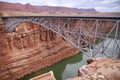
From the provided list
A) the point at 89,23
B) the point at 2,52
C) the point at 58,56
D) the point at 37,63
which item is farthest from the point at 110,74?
the point at 89,23

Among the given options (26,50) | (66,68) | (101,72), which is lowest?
(66,68)

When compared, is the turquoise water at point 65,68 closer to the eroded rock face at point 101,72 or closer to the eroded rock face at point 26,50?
the eroded rock face at point 26,50

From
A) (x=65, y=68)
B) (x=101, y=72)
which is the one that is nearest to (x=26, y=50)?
(x=65, y=68)

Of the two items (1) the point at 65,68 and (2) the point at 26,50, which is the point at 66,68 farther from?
(2) the point at 26,50

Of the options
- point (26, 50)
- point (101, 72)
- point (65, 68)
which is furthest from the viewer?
point (65, 68)

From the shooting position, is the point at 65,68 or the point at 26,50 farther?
the point at 65,68

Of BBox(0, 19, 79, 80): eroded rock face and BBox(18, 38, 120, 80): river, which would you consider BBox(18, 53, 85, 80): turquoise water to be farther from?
BBox(0, 19, 79, 80): eroded rock face

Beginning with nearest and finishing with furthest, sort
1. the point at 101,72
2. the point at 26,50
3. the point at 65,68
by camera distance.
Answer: the point at 101,72 → the point at 26,50 → the point at 65,68
